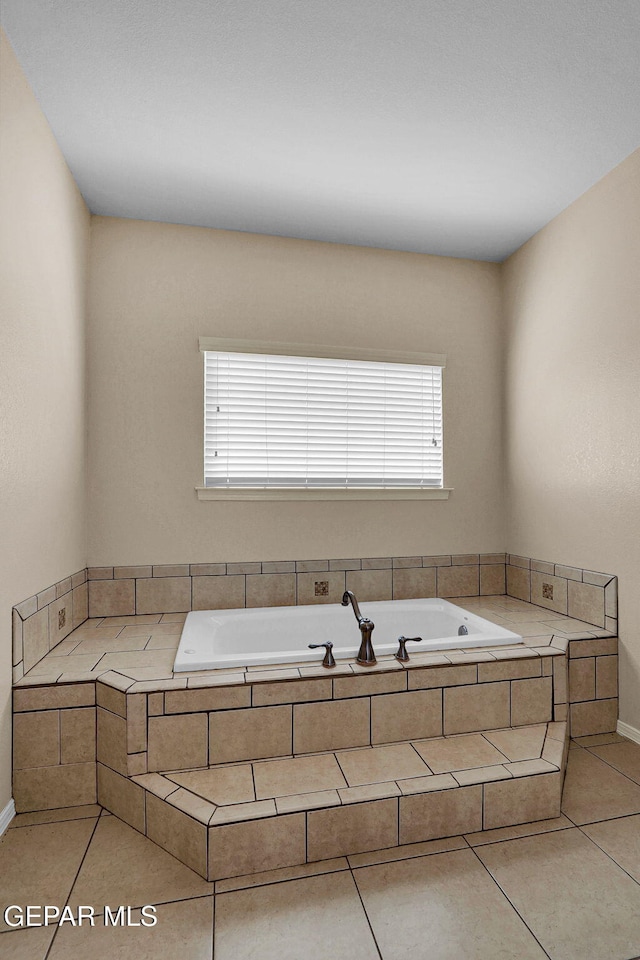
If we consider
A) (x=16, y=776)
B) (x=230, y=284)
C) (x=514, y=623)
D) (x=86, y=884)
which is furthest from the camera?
(x=230, y=284)

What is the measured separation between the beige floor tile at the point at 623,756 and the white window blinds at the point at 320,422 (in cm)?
166

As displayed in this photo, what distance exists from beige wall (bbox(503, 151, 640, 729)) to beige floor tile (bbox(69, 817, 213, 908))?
211 cm

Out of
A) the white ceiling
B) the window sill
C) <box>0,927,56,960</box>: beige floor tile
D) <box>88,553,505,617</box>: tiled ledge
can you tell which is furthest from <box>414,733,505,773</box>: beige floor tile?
the white ceiling

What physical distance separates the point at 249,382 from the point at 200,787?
2.11m

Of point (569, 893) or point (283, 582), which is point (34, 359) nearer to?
point (283, 582)

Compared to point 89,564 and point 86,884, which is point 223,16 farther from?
point 86,884

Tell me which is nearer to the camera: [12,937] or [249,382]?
[12,937]

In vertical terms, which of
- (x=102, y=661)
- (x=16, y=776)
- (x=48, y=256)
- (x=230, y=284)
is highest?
(x=230, y=284)

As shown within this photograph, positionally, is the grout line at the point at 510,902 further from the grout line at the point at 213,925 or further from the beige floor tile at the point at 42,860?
the beige floor tile at the point at 42,860

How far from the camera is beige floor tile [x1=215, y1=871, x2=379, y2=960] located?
1.36 meters

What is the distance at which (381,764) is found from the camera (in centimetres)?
194

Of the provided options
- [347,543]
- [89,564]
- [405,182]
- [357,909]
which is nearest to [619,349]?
[405,182]

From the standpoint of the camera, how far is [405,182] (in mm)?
2664

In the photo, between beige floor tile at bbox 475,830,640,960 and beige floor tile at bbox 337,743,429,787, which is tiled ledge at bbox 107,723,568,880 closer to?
beige floor tile at bbox 337,743,429,787
